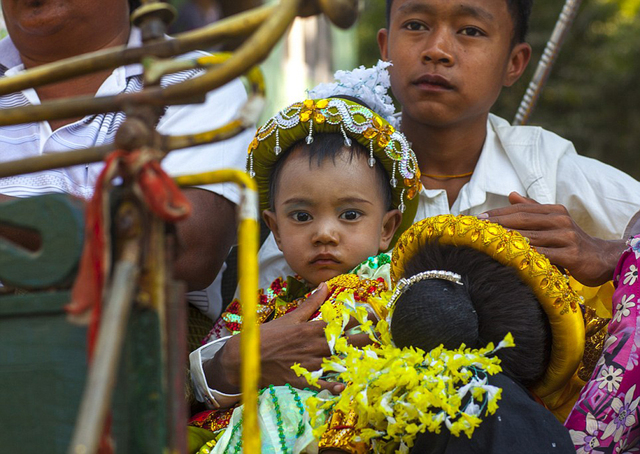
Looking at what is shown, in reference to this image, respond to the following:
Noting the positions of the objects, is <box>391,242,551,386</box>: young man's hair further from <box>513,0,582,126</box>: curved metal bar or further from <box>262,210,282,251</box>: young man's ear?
<box>513,0,582,126</box>: curved metal bar

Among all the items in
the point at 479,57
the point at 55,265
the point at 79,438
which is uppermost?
the point at 479,57

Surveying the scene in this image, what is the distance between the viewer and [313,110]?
2637mm

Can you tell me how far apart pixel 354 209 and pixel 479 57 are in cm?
84

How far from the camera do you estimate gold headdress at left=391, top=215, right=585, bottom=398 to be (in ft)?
6.48

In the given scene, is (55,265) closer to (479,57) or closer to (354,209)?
(354,209)

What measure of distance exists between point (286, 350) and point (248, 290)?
1.11 m

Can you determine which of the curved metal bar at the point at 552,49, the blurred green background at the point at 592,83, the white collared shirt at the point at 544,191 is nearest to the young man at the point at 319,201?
the white collared shirt at the point at 544,191

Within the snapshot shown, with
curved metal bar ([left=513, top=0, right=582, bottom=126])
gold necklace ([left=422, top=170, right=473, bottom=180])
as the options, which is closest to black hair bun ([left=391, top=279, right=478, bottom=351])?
gold necklace ([left=422, top=170, right=473, bottom=180])

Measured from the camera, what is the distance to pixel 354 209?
260 centimetres

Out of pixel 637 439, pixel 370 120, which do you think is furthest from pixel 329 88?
pixel 637 439

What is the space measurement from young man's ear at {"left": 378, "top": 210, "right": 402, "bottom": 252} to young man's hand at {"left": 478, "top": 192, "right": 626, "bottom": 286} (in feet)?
1.39

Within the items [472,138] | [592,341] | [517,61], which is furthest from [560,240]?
[517,61]

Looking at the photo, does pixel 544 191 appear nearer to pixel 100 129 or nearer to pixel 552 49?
pixel 552 49

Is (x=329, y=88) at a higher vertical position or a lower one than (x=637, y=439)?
higher
